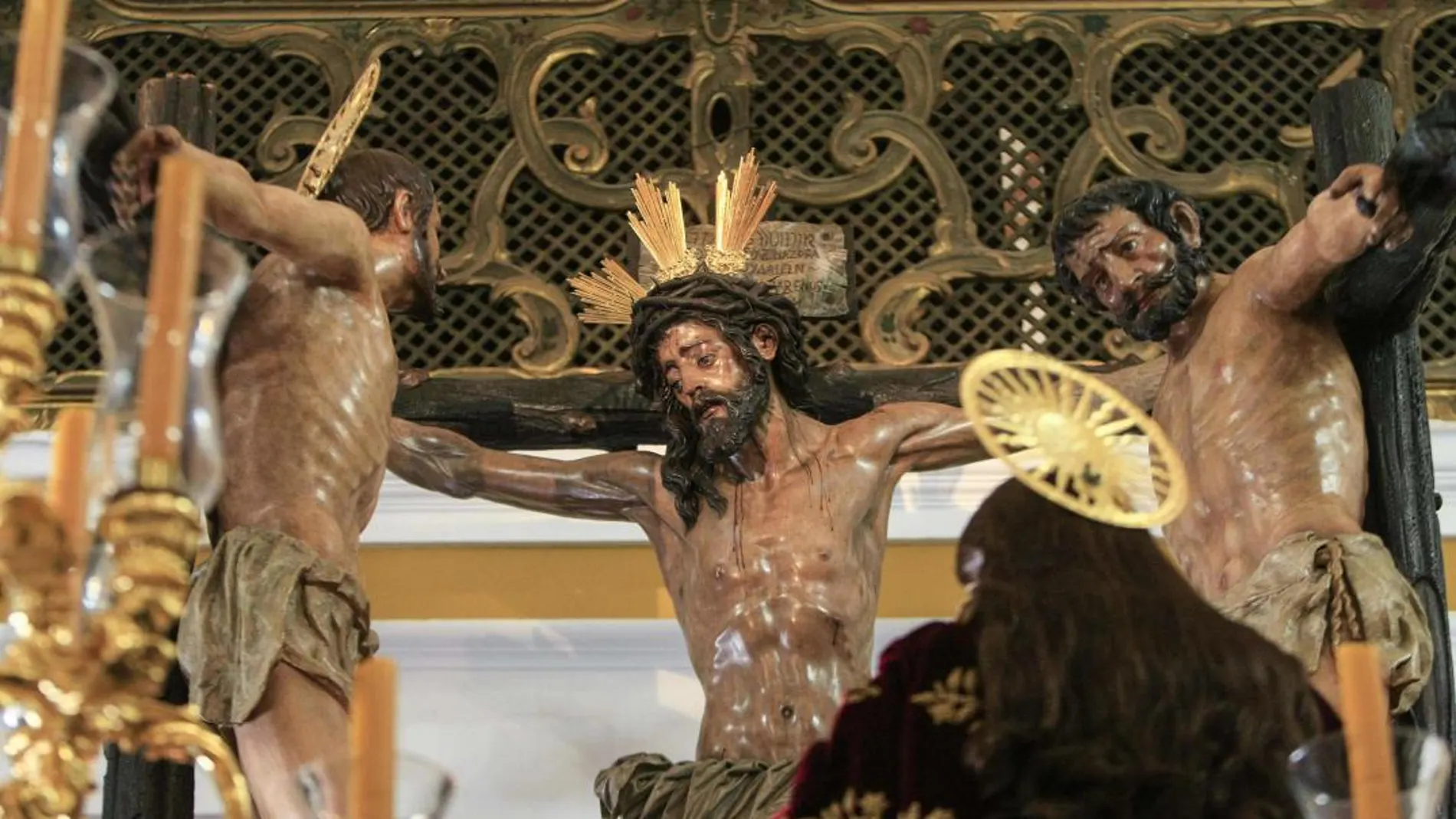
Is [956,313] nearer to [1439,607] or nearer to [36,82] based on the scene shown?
[1439,607]

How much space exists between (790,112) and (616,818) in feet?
7.12

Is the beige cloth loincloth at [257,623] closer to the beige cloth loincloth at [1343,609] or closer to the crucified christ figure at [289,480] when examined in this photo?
the crucified christ figure at [289,480]

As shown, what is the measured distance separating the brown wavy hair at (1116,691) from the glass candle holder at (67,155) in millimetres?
851

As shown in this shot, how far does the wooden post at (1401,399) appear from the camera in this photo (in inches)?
155

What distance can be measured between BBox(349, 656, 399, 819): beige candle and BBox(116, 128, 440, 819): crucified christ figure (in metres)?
1.69

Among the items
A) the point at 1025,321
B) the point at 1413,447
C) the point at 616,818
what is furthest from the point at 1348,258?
the point at 1025,321

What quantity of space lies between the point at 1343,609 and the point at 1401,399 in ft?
1.46

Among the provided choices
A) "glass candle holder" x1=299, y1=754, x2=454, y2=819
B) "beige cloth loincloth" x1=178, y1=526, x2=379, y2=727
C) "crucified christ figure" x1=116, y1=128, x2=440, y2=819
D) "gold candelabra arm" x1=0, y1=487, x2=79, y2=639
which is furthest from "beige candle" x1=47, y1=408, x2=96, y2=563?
"beige cloth loincloth" x1=178, y1=526, x2=379, y2=727

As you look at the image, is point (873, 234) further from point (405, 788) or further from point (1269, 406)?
point (405, 788)

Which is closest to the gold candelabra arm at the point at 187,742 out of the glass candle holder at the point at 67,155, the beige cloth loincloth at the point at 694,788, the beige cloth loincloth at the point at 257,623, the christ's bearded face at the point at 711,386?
the glass candle holder at the point at 67,155

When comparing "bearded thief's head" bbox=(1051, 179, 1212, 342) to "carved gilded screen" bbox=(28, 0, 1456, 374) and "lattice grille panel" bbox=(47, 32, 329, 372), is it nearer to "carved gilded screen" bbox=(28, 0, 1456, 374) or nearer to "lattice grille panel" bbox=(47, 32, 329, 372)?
"carved gilded screen" bbox=(28, 0, 1456, 374)

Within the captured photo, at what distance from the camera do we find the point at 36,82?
203 centimetres

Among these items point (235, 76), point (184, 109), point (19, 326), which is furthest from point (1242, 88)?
point (19, 326)

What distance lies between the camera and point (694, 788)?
405cm
